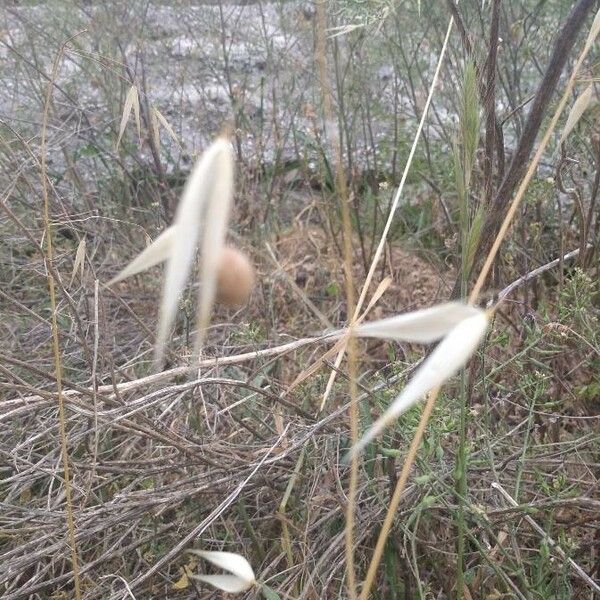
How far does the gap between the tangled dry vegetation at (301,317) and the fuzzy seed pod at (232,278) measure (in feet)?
0.09

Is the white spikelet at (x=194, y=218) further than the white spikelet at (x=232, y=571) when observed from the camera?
No

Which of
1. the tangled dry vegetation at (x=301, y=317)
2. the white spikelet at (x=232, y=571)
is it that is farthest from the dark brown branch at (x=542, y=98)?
the white spikelet at (x=232, y=571)

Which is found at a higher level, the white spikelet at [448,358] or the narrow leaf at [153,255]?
the narrow leaf at [153,255]

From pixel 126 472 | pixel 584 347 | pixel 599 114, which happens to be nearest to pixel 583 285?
pixel 584 347

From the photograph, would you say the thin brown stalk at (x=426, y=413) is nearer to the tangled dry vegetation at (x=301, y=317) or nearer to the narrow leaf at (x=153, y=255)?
the tangled dry vegetation at (x=301, y=317)

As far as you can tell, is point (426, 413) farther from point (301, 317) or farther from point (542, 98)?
point (301, 317)

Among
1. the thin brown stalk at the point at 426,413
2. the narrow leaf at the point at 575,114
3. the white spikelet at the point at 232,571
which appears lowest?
the white spikelet at the point at 232,571

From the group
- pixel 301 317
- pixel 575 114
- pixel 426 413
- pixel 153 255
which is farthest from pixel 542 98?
pixel 301 317

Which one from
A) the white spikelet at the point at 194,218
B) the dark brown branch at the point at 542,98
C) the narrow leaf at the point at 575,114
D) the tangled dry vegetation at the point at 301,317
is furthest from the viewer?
the tangled dry vegetation at the point at 301,317

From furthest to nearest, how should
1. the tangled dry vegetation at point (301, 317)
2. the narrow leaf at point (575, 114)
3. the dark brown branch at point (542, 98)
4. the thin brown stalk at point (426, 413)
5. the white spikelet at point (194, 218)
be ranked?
the tangled dry vegetation at point (301, 317), the dark brown branch at point (542, 98), the narrow leaf at point (575, 114), the thin brown stalk at point (426, 413), the white spikelet at point (194, 218)

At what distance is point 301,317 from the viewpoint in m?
2.10

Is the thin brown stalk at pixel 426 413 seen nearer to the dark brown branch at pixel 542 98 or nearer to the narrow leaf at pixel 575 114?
the narrow leaf at pixel 575 114

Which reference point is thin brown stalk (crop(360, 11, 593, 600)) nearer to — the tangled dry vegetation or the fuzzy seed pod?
the tangled dry vegetation

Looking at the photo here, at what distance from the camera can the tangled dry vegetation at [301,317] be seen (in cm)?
100
